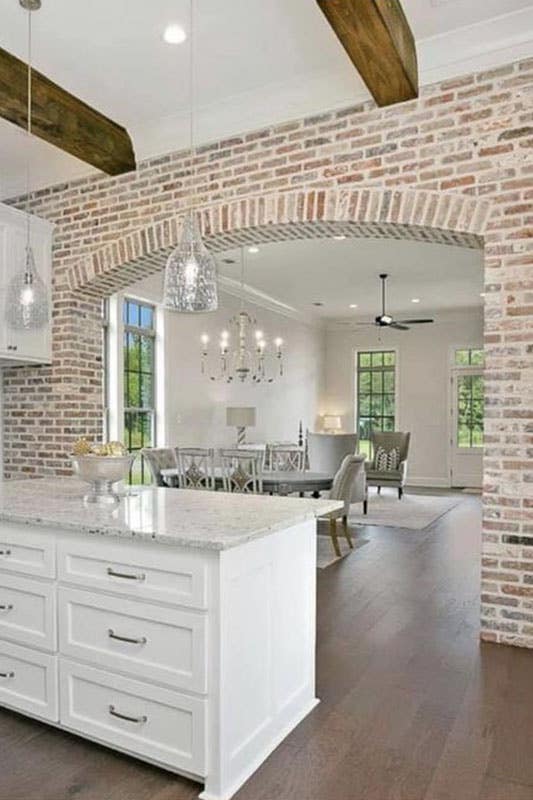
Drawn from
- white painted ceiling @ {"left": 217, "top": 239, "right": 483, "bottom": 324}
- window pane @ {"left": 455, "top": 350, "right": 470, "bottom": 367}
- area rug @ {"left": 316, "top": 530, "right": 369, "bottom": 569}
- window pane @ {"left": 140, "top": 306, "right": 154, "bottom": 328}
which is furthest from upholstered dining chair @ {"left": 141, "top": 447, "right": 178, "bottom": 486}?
window pane @ {"left": 455, "top": 350, "right": 470, "bottom": 367}

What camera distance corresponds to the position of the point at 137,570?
2.17m

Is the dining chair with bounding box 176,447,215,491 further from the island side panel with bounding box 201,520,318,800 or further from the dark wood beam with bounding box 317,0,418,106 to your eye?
the dark wood beam with bounding box 317,0,418,106

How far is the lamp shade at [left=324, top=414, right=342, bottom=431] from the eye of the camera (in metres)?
12.0

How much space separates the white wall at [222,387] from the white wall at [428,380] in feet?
5.43

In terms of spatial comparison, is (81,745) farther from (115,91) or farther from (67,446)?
(115,91)

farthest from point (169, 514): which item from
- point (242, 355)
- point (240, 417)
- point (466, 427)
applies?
point (466, 427)

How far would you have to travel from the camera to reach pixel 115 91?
395 centimetres

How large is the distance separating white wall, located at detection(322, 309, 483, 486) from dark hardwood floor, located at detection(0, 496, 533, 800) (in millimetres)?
7667

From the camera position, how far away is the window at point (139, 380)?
22.8 ft

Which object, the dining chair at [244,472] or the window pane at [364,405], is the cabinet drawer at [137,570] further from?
the window pane at [364,405]

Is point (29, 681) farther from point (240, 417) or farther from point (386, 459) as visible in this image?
point (386, 459)

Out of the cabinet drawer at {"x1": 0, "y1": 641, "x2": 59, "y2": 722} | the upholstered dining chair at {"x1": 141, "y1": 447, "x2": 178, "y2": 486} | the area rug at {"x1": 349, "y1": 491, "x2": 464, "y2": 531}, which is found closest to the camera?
the cabinet drawer at {"x1": 0, "y1": 641, "x2": 59, "y2": 722}

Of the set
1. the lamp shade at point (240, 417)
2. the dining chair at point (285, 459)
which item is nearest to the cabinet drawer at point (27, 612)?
the dining chair at point (285, 459)

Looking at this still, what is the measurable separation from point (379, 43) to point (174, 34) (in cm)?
114
